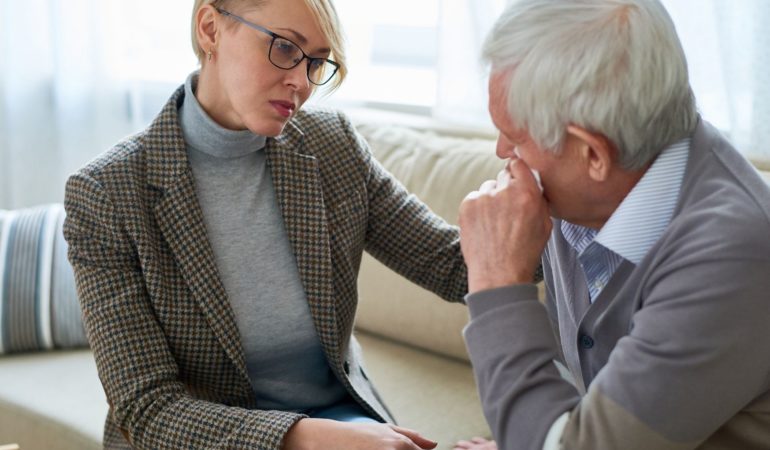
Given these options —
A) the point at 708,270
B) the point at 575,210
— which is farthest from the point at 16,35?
the point at 708,270

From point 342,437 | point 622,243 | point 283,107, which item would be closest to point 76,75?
point 283,107

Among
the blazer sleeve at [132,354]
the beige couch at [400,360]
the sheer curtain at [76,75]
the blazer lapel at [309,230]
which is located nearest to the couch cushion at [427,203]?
the beige couch at [400,360]

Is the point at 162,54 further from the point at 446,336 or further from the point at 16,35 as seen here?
the point at 446,336

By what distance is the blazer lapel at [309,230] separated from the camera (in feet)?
5.35

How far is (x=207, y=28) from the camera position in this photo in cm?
161

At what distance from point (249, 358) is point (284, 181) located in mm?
320

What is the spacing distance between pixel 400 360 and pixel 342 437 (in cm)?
88

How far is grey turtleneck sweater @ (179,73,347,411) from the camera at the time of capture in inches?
63.8

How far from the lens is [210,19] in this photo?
1.60 meters

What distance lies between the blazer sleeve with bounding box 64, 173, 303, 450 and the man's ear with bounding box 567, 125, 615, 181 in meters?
0.62

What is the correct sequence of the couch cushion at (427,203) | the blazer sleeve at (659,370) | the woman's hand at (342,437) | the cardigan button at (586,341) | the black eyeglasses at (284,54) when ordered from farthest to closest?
the couch cushion at (427,203) < the black eyeglasses at (284,54) < the woman's hand at (342,437) < the cardigan button at (586,341) < the blazer sleeve at (659,370)

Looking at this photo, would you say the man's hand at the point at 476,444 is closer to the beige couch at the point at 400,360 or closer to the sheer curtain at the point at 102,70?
the beige couch at the point at 400,360

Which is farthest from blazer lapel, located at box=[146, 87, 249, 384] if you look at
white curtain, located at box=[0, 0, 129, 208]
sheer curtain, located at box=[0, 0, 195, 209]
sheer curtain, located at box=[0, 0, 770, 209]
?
white curtain, located at box=[0, 0, 129, 208]

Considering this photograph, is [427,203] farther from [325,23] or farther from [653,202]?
[653,202]
